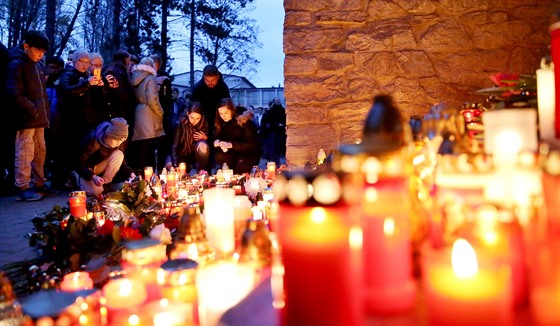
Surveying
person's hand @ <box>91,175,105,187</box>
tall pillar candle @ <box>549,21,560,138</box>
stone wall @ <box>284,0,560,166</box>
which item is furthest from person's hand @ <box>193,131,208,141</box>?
tall pillar candle @ <box>549,21,560,138</box>

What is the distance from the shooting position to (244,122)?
5.96 metres

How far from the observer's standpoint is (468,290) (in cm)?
74

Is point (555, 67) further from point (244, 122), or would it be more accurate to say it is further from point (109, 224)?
point (244, 122)

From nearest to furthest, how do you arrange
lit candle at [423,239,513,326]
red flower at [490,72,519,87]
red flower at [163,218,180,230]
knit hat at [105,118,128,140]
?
lit candle at [423,239,513,326]
red flower at [490,72,519,87]
red flower at [163,218,180,230]
knit hat at [105,118,128,140]

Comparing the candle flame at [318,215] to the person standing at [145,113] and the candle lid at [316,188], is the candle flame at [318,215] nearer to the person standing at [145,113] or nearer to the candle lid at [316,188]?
the candle lid at [316,188]

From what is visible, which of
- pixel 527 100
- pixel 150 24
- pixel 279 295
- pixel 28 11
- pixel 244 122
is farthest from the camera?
pixel 150 24

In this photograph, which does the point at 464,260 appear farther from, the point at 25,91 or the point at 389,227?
the point at 25,91

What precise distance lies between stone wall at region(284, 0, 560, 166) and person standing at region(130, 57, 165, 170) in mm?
2648

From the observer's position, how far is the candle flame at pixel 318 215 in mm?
814

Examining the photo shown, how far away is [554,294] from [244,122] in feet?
17.1

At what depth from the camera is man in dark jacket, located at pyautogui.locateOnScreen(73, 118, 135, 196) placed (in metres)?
4.81

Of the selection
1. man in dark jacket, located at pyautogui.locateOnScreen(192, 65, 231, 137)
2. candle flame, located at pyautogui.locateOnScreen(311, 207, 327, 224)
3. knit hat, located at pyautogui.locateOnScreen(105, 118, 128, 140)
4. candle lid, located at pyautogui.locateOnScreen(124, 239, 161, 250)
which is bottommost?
candle lid, located at pyautogui.locateOnScreen(124, 239, 161, 250)

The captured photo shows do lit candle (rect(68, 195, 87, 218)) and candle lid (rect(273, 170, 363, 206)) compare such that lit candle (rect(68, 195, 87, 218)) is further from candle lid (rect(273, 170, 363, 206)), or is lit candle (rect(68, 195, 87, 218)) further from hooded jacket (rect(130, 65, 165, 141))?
hooded jacket (rect(130, 65, 165, 141))

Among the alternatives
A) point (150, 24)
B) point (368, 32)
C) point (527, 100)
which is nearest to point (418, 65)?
point (368, 32)
